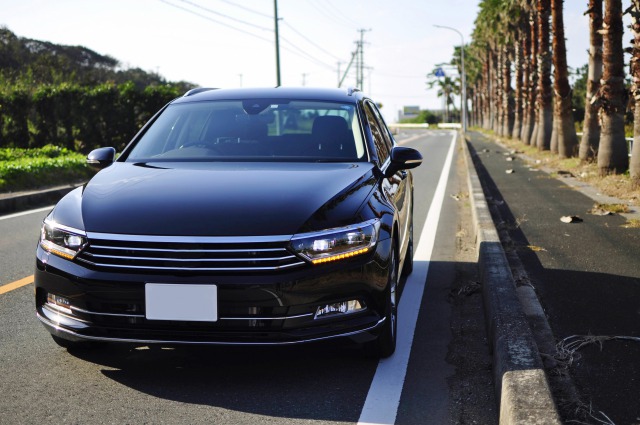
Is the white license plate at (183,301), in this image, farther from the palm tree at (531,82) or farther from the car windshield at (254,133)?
the palm tree at (531,82)

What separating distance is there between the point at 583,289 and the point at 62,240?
4.06 meters

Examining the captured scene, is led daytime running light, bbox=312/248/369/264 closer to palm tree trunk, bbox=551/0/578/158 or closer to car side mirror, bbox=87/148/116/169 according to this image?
car side mirror, bbox=87/148/116/169

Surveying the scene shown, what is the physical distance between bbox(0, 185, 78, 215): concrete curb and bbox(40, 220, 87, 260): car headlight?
868 cm

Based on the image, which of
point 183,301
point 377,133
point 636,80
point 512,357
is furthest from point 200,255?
point 636,80

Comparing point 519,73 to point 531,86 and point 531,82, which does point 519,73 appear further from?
point 531,82

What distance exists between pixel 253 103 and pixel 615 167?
474 inches

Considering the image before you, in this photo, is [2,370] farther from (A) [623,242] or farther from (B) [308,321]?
(A) [623,242]

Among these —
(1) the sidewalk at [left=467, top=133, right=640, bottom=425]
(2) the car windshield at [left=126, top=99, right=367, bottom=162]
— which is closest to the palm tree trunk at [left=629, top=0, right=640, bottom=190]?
(1) the sidewalk at [left=467, top=133, right=640, bottom=425]

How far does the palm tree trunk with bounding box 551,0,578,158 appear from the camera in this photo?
23.2 metres

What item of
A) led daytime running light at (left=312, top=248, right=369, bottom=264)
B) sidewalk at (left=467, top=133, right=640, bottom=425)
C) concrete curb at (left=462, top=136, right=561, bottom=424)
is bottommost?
sidewalk at (left=467, top=133, right=640, bottom=425)

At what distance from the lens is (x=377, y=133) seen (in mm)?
6246

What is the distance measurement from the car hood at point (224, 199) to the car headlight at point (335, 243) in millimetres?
51

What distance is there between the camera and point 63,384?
435cm

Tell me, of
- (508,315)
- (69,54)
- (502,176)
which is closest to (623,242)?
(508,315)
